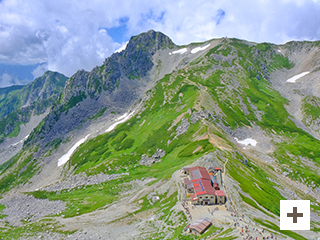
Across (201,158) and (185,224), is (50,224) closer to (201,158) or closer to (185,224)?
(185,224)

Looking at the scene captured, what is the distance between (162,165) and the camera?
116875 mm

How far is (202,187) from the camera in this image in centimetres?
6556

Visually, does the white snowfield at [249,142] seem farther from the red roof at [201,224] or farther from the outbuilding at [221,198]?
the red roof at [201,224]

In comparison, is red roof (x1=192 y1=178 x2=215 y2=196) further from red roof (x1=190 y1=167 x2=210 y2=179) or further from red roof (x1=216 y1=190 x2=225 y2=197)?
red roof (x1=190 y1=167 x2=210 y2=179)

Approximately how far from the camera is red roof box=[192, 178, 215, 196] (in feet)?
209

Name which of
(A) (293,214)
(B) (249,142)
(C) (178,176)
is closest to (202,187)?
(C) (178,176)

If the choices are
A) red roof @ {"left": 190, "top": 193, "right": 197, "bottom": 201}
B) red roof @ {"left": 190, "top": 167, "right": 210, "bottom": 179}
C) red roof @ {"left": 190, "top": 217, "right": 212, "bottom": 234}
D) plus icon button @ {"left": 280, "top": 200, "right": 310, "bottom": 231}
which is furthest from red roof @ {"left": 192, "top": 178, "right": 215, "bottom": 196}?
plus icon button @ {"left": 280, "top": 200, "right": 310, "bottom": 231}

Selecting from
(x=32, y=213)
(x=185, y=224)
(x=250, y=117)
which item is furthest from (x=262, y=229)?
(x=250, y=117)

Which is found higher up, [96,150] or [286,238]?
[96,150]

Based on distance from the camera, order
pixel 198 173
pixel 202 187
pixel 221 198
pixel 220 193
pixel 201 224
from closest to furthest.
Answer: pixel 201 224 → pixel 221 198 → pixel 220 193 → pixel 202 187 → pixel 198 173

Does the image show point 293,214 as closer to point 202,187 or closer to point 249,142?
point 202,187

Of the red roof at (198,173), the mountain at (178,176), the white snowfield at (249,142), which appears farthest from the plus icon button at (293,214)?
the white snowfield at (249,142)

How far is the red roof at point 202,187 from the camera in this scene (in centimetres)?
6362

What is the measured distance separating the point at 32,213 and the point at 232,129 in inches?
5028
